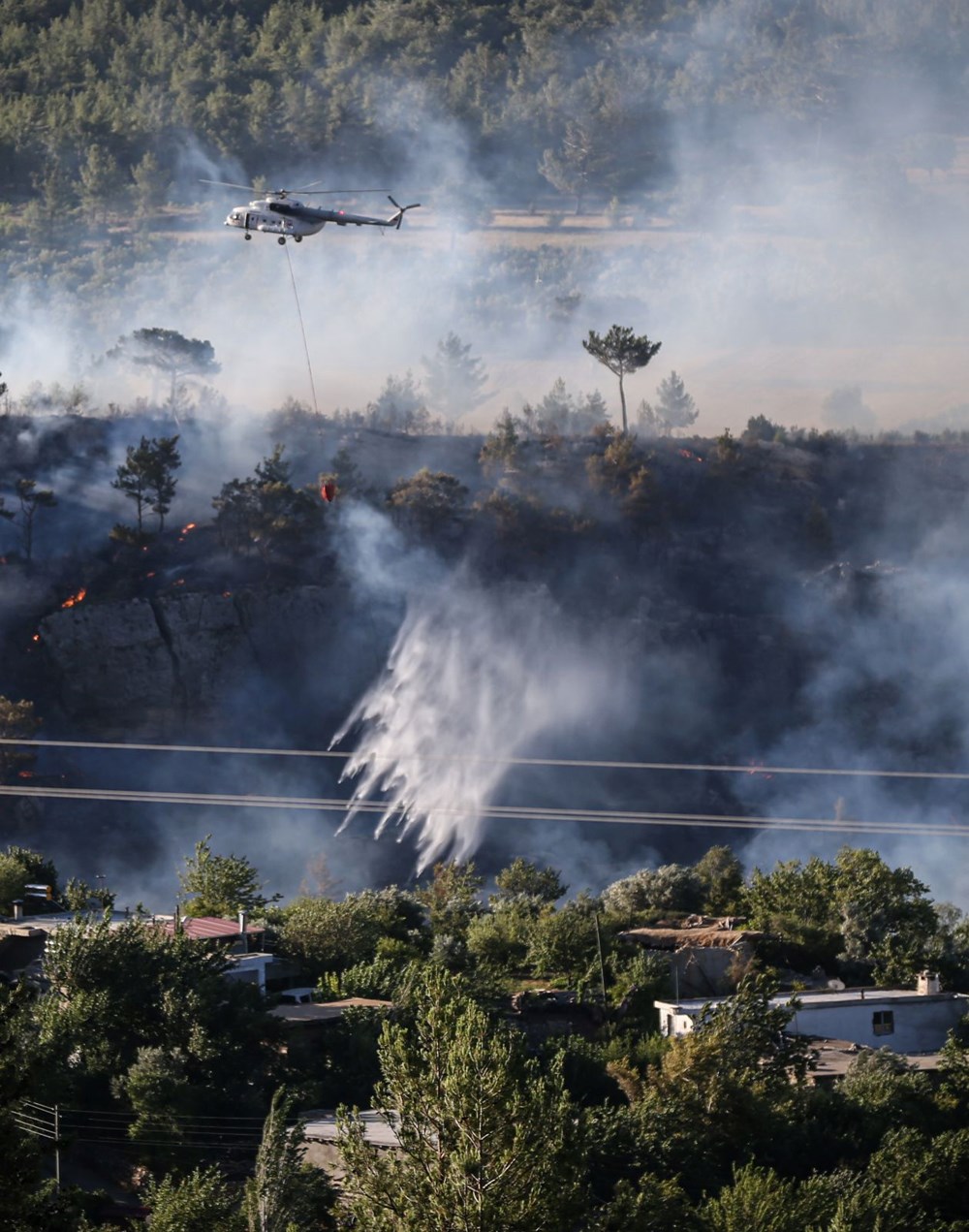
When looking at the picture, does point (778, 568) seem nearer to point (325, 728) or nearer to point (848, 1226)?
point (325, 728)

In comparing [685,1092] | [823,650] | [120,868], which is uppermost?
[823,650]

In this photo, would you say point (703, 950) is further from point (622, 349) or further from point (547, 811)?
point (622, 349)

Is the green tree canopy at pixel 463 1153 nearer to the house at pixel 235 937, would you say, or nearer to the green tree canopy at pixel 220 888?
the house at pixel 235 937

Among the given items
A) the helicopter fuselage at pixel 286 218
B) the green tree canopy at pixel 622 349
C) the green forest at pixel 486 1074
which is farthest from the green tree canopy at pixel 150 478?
the green forest at pixel 486 1074

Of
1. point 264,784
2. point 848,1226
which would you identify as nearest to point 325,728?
point 264,784

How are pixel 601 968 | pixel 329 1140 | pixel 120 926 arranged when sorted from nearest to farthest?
pixel 329 1140 → pixel 120 926 → pixel 601 968

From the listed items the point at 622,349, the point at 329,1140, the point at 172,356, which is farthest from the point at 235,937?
the point at 172,356
